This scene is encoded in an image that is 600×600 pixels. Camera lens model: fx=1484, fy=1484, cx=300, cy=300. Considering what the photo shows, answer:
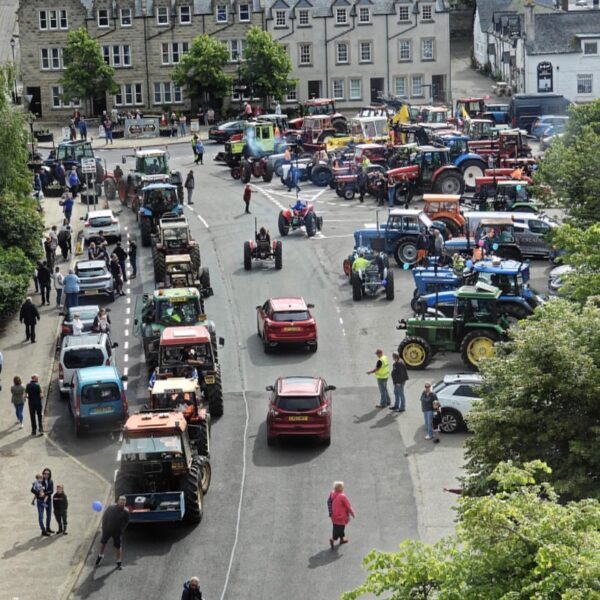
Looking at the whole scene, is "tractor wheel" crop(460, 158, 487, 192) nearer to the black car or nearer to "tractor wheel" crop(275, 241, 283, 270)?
"tractor wheel" crop(275, 241, 283, 270)

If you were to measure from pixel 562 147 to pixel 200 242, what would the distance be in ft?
47.9

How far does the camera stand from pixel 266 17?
316ft

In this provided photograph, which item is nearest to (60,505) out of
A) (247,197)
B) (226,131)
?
(247,197)

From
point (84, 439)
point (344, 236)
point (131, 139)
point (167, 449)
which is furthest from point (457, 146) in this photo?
point (167, 449)

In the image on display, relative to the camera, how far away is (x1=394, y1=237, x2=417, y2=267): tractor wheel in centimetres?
5266

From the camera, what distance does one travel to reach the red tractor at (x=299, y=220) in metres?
58.2

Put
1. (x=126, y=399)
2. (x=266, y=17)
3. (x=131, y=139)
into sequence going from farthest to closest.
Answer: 1. (x=266, y=17)
2. (x=131, y=139)
3. (x=126, y=399)

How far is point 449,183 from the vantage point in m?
63.8

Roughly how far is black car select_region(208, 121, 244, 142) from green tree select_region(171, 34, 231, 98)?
7.70m

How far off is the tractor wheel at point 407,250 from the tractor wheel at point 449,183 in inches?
446

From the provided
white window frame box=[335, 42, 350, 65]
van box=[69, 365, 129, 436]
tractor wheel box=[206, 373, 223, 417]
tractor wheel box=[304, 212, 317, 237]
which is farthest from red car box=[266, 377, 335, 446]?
white window frame box=[335, 42, 350, 65]

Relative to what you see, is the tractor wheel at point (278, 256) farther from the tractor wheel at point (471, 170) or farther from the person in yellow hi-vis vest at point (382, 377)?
the person in yellow hi-vis vest at point (382, 377)

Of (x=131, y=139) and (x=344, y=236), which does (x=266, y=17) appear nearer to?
(x=131, y=139)

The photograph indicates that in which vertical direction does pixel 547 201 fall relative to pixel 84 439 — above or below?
above
